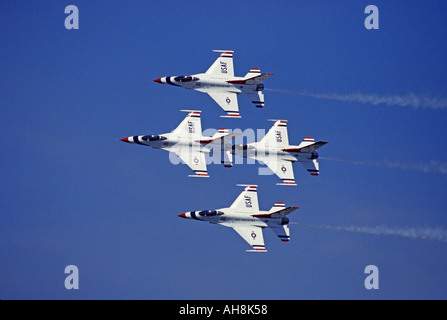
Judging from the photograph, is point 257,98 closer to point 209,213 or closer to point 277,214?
point 277,214

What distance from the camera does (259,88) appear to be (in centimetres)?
9050

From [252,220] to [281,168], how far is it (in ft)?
13.8

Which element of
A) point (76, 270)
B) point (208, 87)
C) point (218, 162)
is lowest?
point (76, 270)

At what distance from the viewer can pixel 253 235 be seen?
3487 inches

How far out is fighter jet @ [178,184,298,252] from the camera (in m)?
88.0

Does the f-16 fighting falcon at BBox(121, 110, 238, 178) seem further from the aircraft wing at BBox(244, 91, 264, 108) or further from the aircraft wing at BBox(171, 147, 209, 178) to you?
the aircraft wing at BBox(244, 91, 264, 108)

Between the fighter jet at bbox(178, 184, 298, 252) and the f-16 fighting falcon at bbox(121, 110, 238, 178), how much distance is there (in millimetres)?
2796

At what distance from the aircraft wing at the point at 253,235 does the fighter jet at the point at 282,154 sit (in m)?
3.89

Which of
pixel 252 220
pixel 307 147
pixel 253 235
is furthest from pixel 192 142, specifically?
pixel 307 147

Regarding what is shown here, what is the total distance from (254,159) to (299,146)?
3.21 metres

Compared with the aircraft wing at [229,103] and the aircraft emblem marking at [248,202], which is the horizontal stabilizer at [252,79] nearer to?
the aircraft wing at [229,103]
